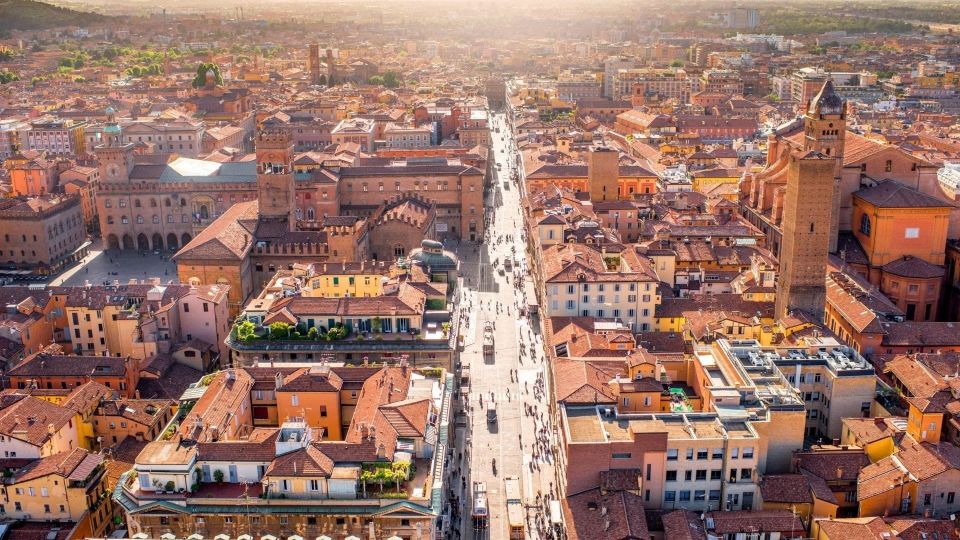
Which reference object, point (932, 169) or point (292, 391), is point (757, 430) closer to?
point (292, 391)

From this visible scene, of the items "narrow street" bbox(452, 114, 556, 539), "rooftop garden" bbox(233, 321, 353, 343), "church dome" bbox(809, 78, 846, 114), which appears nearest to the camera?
"narrow street" bbox(452, 114, 556, 539)

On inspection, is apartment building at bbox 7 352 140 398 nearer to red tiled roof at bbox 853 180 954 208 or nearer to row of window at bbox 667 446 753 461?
row of window at bbox 667 446 753 461

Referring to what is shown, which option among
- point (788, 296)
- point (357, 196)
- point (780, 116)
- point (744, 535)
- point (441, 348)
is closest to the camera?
point (744, 535)

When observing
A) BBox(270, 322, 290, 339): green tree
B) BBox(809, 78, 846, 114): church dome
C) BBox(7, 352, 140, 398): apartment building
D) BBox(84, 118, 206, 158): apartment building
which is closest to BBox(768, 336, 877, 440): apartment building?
BBox(270, 322, 290, 339): green tree

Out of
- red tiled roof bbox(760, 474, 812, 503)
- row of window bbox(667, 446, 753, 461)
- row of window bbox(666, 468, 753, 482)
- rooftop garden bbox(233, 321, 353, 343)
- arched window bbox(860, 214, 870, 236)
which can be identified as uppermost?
arched window bbox(860, 214, 870, 236)

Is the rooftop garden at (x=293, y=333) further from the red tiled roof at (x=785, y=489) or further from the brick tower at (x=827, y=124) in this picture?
the brick tower at (x=827, y=124)

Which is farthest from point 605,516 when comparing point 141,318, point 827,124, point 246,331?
point 827,124

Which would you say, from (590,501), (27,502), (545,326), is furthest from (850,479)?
(27,502)
